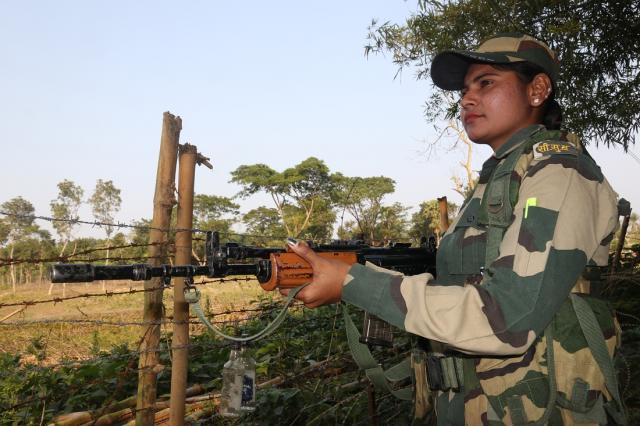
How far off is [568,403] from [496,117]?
102 centimetres

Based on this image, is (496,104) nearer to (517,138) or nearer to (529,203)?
(517,138)

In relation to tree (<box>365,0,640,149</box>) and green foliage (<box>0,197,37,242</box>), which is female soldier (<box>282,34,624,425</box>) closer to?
tree (<box>365,0,640,149</box>)

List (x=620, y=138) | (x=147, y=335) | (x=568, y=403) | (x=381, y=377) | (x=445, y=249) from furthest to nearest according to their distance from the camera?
1. (x=620, y=138)
2. (x=147, y=335)
3. (x=381, y=377)
4. (x=445, y=249)
5. (x=568, y=403)

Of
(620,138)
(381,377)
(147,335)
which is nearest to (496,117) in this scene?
(381,377)

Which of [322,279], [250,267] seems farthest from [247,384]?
[322,279]

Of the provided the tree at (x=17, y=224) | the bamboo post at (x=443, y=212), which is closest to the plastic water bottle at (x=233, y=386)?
the bamboo post at (x=443, y=212)

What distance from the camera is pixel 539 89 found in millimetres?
1923

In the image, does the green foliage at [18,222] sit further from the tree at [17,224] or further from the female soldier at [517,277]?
the female soldier at [517,277]

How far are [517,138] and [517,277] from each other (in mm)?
694

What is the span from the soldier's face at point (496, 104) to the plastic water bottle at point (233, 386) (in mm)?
1596

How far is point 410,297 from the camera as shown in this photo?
151cm

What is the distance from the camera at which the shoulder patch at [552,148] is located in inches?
62.6

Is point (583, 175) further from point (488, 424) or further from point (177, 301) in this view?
point (177, 301)

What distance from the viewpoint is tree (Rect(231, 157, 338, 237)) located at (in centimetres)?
4603
